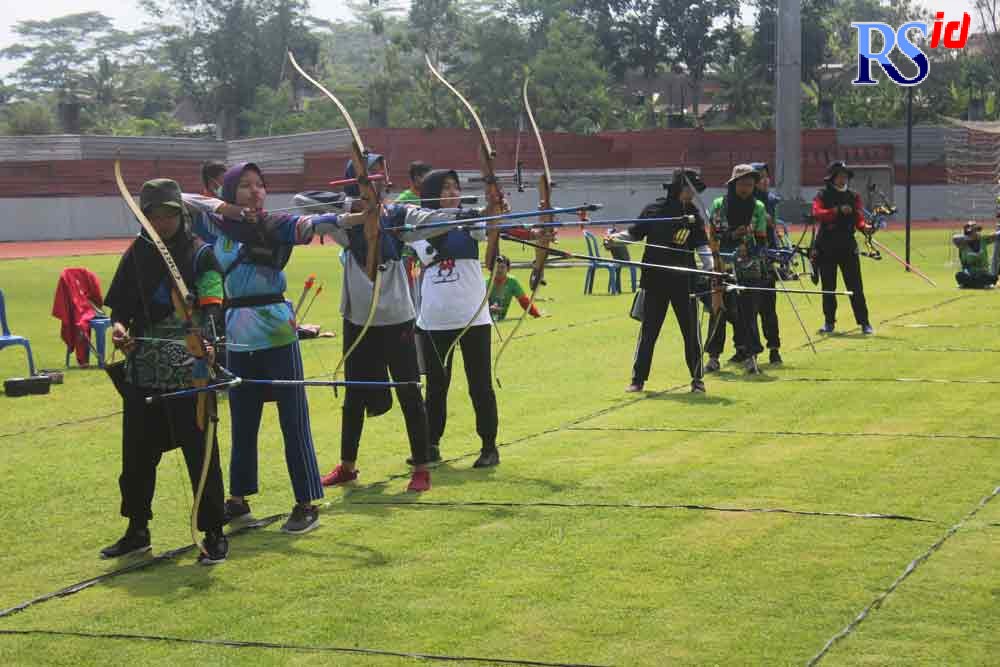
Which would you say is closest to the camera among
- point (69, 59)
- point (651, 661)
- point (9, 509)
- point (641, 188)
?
point (651, 661)

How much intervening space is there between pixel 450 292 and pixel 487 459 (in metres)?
1.08

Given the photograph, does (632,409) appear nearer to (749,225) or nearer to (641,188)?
(749,225)

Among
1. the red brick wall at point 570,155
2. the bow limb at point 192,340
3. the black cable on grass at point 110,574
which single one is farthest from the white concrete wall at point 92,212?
the bow limb at point 192,340

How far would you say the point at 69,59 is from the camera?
133375 millimetres

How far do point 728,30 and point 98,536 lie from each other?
70.8 metres

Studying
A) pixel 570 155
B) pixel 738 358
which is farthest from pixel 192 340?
pixel 570 155

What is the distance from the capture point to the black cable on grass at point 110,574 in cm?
623

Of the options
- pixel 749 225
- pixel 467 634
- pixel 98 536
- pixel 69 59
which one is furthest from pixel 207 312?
pixel 69 59

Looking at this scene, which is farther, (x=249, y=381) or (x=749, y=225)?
(x=749, y=225)

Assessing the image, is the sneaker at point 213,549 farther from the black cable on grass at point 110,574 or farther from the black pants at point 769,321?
the black pants at point 769,321

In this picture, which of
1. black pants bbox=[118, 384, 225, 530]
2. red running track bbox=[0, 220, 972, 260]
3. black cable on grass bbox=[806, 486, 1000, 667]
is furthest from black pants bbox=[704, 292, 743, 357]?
red running track bbox=[0, 220, 972, 260]

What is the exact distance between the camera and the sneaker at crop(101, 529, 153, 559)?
7000 millimetres

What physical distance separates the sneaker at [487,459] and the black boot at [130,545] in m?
2.55

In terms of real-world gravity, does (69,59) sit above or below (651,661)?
above
